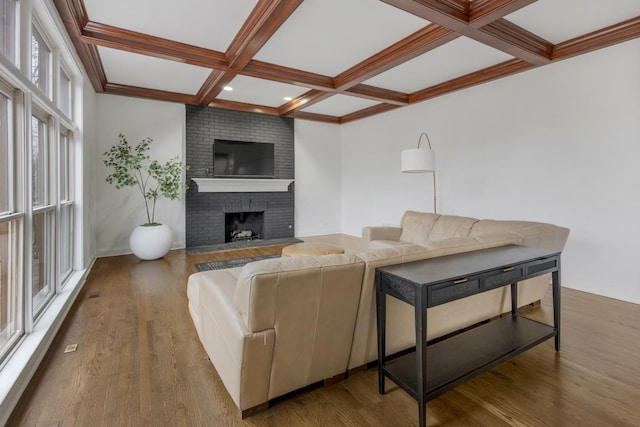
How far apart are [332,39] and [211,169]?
11.3 ft

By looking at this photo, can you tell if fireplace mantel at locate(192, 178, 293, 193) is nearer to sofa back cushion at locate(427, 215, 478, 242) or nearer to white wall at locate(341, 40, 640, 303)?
white wall at locate(341, 40, 640, 303)

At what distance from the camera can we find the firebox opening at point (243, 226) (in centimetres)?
632

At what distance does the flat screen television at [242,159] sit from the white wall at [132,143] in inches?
25.1

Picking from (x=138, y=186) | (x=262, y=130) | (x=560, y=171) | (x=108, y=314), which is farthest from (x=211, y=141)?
(x=560, y=171)

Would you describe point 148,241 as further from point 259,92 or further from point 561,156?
point 561,156

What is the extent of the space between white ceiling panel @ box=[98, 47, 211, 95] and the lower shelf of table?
426 cm

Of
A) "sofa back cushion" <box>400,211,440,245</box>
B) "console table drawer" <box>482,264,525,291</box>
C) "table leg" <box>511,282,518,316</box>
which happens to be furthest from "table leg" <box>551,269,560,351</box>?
"sofa back cushion" <box>400,211,440,245</box>

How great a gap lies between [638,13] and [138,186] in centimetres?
651

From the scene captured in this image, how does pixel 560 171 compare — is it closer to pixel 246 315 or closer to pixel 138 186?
pixel 246 315

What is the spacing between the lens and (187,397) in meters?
1.71

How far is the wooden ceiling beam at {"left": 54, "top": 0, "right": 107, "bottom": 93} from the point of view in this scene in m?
2.62

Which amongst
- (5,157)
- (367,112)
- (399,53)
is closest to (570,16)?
(399,53)

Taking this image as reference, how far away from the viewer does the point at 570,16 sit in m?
2.91

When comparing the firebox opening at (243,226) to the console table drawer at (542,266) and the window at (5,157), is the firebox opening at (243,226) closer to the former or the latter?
the window at (5,157)
